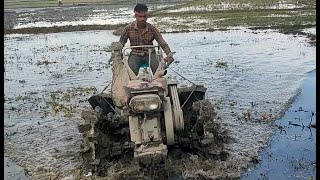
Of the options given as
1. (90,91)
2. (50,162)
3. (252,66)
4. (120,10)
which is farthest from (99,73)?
(120,10)

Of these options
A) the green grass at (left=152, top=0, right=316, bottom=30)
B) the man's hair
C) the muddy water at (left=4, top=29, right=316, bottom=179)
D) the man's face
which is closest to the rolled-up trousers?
the man's face

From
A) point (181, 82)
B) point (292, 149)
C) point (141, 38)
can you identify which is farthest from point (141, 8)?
point (181, 82)

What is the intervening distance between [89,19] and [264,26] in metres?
11.9

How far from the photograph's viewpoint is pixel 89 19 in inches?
1168

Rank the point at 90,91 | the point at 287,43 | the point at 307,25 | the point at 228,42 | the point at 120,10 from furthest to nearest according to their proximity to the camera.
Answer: the point at 120,10
the point at 307,25
the point at 228,42
the point at 287,43
the point at 90,91

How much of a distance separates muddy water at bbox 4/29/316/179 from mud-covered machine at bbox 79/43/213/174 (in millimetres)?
535

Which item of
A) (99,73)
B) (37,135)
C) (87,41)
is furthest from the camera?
(87,41)

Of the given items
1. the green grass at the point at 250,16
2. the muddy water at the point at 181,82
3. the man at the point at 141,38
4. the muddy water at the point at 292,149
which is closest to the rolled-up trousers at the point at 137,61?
the man at the point at 141,38

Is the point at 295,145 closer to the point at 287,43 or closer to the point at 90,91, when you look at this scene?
the point at 90,91

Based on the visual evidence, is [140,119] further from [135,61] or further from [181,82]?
[181,82]

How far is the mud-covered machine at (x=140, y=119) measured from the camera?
555 cm

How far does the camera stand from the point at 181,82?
11992 mm

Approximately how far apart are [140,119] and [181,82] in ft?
20.9

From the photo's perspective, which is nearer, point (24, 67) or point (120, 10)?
point (24, 67)
